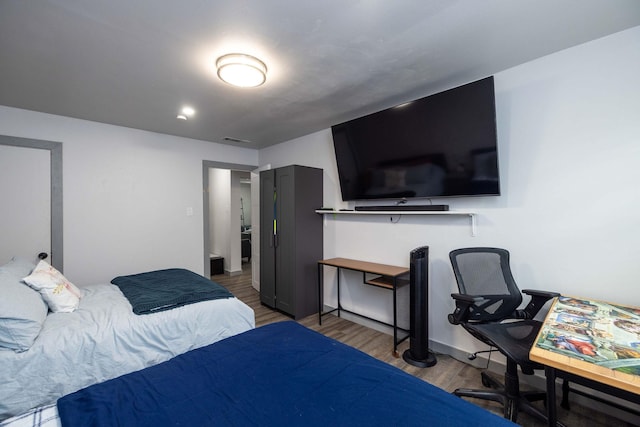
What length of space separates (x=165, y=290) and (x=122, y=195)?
197 cm

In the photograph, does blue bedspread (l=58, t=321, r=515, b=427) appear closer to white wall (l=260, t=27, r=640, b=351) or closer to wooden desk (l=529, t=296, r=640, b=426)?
wooden desk (l=529, t=296, r=640, b=426)

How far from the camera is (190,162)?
13.7 feet

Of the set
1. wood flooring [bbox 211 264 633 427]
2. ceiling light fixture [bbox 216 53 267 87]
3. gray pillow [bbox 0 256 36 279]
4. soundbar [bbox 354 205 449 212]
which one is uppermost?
ceiling light fixture [bbox 216 53 267 87]

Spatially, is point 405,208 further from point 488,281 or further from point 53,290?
point 53,290

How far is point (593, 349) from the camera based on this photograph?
3.90 ft

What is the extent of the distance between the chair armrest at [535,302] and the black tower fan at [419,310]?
2.42 ft

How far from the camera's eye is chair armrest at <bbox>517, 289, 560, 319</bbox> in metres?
1.95

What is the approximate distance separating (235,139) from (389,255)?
9.62ft

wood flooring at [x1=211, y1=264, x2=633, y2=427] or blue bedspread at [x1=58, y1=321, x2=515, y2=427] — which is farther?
wood flooring at [x1=211, y1=264, x2=633, y2=427]

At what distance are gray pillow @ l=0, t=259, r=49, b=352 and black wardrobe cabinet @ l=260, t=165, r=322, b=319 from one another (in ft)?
7.64

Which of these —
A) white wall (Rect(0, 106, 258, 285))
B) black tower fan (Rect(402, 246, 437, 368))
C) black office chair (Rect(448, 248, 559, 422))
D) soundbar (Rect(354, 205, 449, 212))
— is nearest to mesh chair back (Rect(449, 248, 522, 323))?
black office chair (Rect(448, 248, 559, 422))

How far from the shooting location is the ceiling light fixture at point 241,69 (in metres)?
1.95

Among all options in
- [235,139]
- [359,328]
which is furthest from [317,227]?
[235,139]

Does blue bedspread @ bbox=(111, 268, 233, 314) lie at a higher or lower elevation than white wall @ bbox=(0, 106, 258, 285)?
lower
